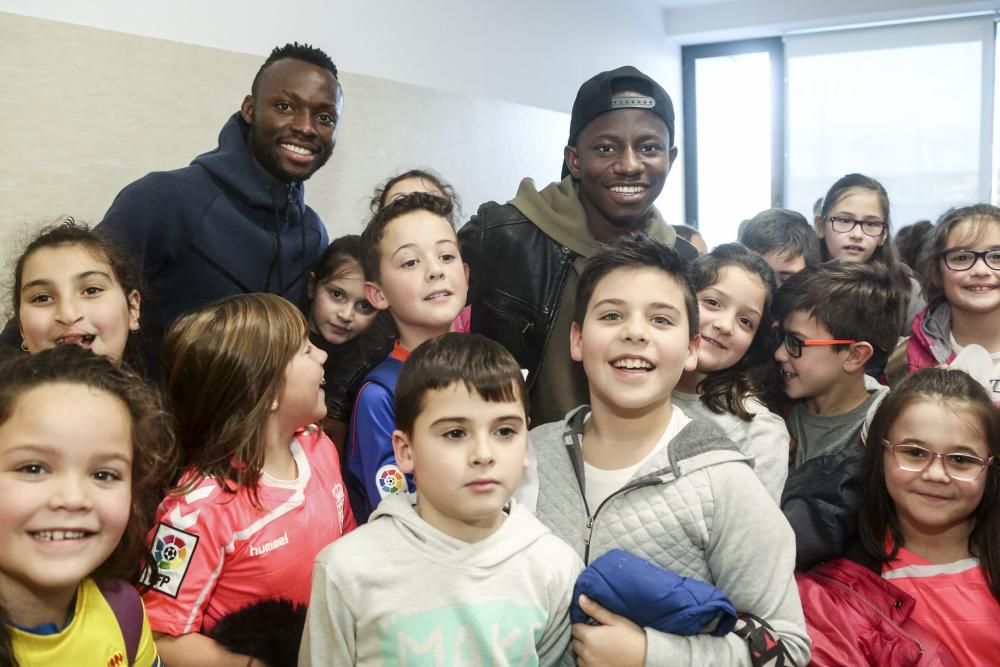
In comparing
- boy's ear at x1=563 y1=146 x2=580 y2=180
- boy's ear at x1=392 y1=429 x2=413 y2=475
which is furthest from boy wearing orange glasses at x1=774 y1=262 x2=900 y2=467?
boy's ear at x1=392 y1=429 x2=413 y2=475

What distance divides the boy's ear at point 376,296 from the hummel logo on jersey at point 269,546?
680 mm

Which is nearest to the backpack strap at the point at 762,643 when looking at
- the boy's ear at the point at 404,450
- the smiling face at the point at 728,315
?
the boy's ear at the point at 404,450

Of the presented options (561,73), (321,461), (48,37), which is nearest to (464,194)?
(561,73)

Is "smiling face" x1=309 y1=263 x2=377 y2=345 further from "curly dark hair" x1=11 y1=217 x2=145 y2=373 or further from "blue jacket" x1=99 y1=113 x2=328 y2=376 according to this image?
"curly dark hair" x1=11 y1=217 x2=145 y2=373

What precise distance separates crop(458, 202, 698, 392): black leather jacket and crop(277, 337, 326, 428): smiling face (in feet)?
2.17

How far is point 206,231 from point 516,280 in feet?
2.76

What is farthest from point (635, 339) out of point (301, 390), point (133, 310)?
point (133, 310)

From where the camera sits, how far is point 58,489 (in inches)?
46.3

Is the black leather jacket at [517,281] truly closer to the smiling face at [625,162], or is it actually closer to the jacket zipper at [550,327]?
the jacket zipper at [550,327]

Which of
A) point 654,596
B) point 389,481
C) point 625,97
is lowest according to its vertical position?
point 654,596

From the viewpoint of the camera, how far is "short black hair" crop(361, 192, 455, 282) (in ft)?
6.75

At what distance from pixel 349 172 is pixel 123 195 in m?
1.39

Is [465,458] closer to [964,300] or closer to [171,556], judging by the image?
[171,556]

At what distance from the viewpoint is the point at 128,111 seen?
2518 millimetres
